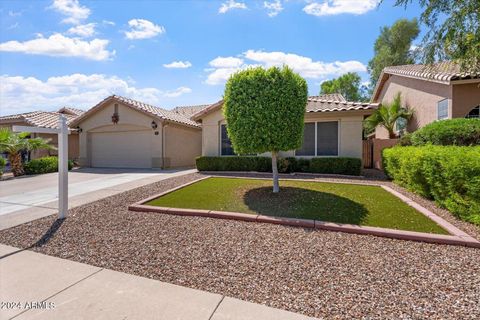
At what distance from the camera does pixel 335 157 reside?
39.1ft

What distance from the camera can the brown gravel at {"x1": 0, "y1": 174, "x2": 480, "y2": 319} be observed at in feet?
8.87

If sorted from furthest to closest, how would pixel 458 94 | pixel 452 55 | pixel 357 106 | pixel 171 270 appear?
pixel 357 106 → pixel 458 94 → pixel 452 55 → pixel 171 270

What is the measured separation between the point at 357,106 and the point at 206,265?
1099 centimetres

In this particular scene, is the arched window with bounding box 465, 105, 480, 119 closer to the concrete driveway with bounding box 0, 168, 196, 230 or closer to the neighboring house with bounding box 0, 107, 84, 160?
the concrete driveway with bounding box 0, 168, 196, 230

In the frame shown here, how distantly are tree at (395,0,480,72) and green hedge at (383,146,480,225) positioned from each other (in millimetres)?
2284

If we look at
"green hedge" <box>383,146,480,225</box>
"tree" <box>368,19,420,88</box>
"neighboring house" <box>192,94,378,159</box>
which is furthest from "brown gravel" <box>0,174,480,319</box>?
"tree" <box>368,19,420,88</box>

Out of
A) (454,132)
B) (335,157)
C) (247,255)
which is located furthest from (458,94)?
(247,255)

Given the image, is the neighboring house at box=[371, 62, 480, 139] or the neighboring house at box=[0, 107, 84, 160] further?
the neighboring house at box=[0, 107, 84, 160]

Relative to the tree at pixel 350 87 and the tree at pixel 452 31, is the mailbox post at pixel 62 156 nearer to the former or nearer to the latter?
the tree at pixel 452 31

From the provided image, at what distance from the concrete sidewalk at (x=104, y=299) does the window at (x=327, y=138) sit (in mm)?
11043

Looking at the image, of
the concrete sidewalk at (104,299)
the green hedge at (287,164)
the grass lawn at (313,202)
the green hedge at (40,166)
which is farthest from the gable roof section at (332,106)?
the concrete sidewalk at (104,299)

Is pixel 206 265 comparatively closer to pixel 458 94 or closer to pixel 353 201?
pixel 353 201

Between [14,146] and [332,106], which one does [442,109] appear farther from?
[14,146]

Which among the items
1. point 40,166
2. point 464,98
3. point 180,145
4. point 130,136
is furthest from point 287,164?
point 40,166
